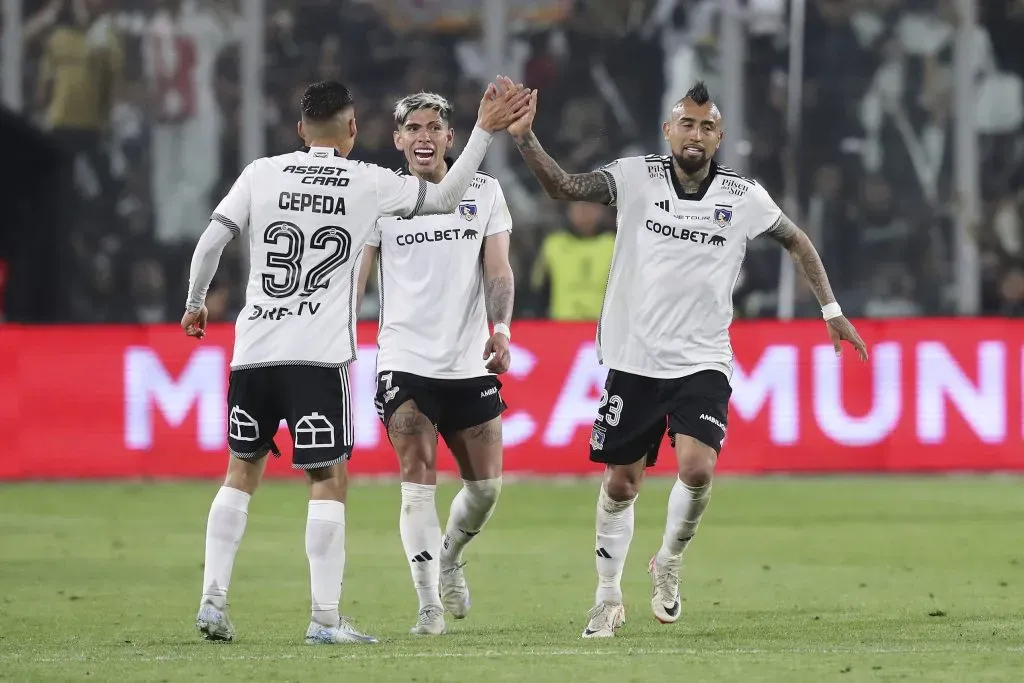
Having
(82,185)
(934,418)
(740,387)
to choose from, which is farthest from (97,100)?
(934,418)

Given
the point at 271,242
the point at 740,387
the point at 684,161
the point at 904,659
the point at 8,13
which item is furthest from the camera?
the point at 8,13

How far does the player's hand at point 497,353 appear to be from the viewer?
8688 mm

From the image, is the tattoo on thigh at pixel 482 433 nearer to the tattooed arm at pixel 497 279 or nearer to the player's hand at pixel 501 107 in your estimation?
the tattooed arm at pixel 497 279

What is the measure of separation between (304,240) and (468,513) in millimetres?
1854

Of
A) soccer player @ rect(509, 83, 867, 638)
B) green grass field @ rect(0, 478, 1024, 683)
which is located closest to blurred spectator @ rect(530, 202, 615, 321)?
green grass field @ rect(0, 478, 1024, 683)

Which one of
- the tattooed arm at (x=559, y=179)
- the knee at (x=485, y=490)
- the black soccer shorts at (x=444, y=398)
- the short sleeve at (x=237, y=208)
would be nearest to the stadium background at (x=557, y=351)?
the knee at (x=485, y=490)

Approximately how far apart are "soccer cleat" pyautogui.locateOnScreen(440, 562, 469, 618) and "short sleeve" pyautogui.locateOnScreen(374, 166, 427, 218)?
1.94 metres

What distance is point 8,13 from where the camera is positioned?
20.1 metres

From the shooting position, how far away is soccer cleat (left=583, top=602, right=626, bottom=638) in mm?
8305

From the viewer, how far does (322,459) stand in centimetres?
787

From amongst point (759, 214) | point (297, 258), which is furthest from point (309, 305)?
point (759, 214)

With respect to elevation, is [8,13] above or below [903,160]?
above

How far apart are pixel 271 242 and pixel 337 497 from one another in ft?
3.44

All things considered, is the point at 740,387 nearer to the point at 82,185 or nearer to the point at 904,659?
the point at 82,185
